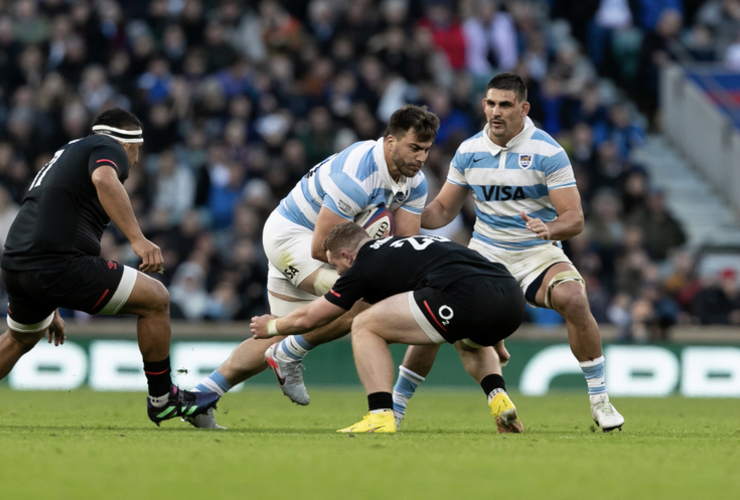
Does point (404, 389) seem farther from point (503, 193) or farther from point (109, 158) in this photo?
point (109, 158)

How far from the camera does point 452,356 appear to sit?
14398mm

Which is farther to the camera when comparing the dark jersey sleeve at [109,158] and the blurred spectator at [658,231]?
the blurred spectator at [658,231]

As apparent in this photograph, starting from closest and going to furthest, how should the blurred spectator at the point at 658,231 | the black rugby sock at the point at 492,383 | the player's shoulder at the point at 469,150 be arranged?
the black rugby sock at the point at 492,383, the player's shoulder at the point at 469,150, the blurred spectator at the point at 658,231

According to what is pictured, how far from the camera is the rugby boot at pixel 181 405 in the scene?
7.39 m

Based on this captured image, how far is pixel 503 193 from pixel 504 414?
171 centimetres

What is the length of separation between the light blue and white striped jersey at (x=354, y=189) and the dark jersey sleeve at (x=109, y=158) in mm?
1337

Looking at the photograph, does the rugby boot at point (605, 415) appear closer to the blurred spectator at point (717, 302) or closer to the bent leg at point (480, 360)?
the bent leg at point (480, 360)

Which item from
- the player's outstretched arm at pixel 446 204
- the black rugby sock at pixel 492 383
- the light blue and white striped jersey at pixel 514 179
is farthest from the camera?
the player's outstretched arm at pixel 446 204

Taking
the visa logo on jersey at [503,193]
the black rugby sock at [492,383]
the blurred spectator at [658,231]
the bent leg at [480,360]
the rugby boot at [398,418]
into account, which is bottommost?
the blurred spectator at [658,231]

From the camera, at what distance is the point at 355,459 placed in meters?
5.39

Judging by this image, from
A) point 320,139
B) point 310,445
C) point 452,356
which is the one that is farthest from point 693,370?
point 310,445

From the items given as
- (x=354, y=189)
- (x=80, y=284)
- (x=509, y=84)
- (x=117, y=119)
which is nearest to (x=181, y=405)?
→ (x=80, y=284)

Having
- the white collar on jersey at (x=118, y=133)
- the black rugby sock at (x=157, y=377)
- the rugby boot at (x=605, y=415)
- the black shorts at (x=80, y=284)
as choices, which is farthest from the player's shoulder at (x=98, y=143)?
the rugby boot at (x=605, y=415)

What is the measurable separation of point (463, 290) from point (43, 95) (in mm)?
11655
